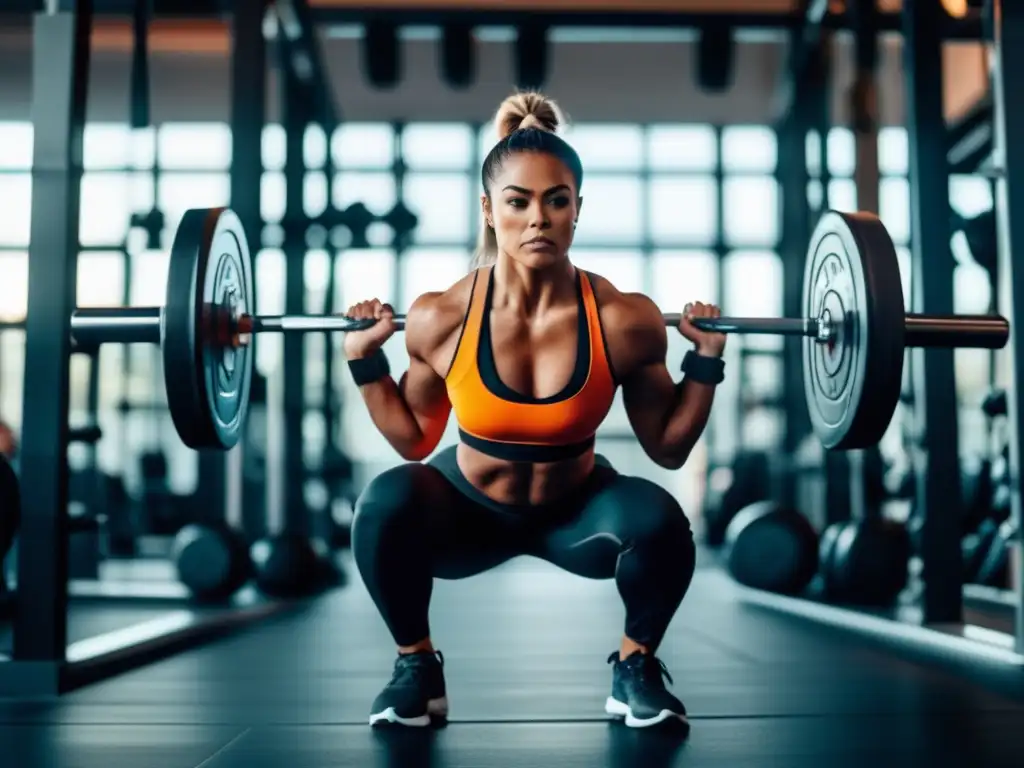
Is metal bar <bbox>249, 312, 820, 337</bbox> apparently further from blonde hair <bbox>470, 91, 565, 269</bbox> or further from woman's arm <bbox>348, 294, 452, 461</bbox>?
blonde hair <bbox>470, 91, 565, 269</bbox>

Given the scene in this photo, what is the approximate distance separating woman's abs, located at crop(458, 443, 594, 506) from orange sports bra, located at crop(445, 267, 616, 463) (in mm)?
12

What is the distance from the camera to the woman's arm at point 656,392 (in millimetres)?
1430

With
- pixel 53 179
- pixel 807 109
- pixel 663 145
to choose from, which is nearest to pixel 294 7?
pixel 807 109

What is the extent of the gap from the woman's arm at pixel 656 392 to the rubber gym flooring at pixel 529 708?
37cm

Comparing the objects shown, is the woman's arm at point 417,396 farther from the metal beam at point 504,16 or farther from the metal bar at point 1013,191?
the metal beam at point 504,16

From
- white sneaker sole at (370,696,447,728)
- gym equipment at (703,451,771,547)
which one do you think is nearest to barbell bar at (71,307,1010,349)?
white sneaker sole at (370,696,447,728)

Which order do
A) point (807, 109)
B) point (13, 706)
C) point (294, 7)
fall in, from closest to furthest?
point (13, 706) → point (294, 7) → point (807, 109)

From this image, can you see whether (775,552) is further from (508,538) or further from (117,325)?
(117,325)

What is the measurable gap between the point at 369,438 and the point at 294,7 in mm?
3965

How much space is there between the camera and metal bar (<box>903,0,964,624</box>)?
2334 mm

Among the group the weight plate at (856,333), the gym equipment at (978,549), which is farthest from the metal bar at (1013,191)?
the gym equipment at (978,549)

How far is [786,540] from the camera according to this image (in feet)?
10.2

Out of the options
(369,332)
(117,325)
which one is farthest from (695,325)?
(117,325)

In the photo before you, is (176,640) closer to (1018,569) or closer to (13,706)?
(13,706)
